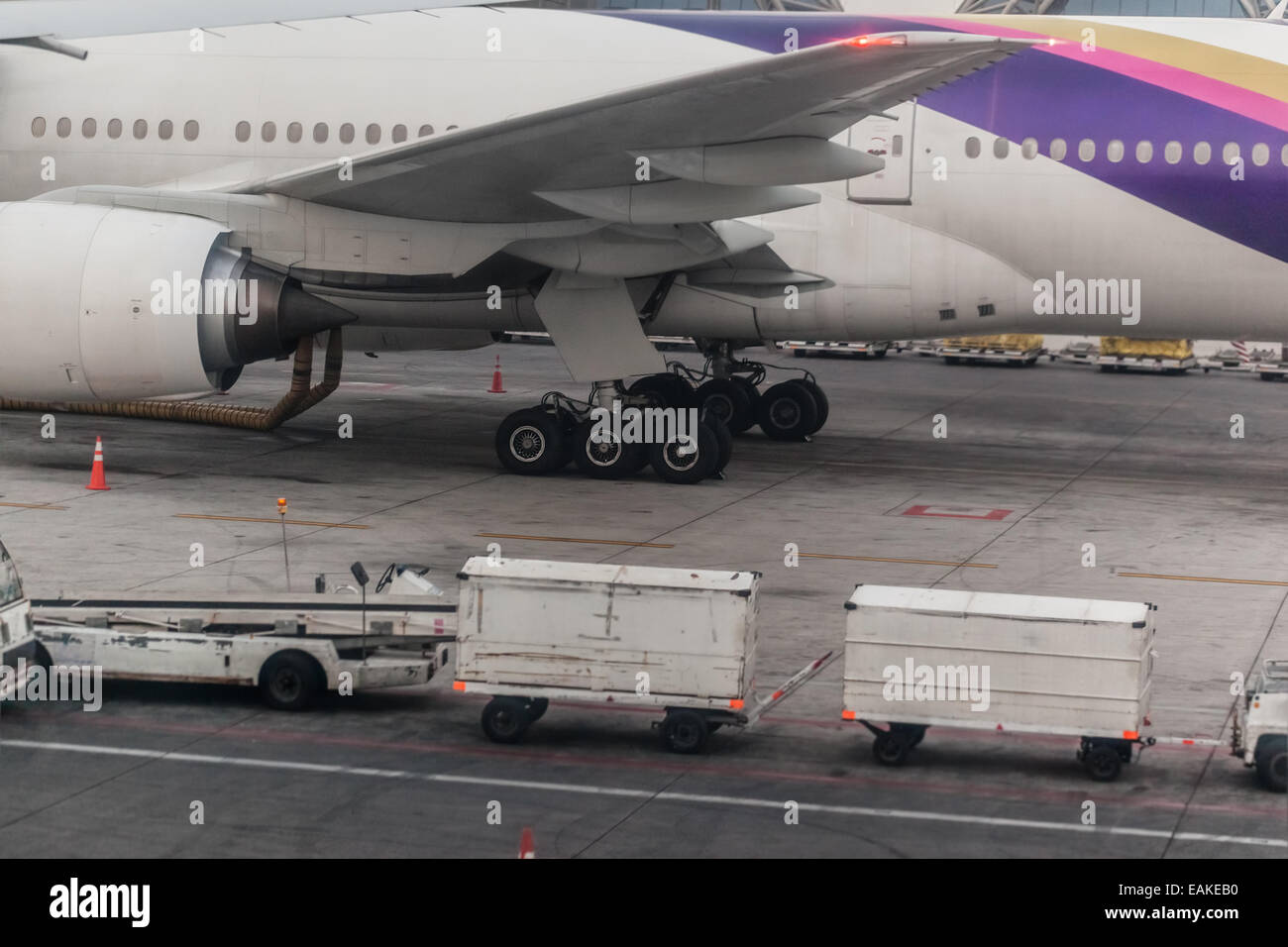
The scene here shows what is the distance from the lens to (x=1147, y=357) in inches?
1543

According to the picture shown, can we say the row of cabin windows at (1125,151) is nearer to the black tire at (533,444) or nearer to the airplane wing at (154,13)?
the black tire at (533,444)

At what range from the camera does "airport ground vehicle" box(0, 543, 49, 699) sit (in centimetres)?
1298

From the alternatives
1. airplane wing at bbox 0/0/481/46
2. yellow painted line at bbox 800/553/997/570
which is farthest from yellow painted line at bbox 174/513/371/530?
airplane wing at bbox 0/0/481/46

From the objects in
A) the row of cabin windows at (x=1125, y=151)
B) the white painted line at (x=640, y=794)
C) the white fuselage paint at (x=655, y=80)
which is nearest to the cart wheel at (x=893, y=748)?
the white painted line at (x=640, y=794)

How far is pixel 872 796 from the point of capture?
1187 cm

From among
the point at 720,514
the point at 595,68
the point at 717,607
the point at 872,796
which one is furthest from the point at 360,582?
the point at 595,68

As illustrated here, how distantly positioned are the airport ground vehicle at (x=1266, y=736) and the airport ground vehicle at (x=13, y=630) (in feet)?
30.4

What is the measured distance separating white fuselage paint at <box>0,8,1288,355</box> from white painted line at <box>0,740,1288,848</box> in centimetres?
1177

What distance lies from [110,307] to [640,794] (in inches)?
473

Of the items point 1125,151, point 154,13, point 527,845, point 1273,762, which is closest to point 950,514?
point 1125,151

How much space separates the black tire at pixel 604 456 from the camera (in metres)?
23.5

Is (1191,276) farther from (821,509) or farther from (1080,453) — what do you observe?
(821,509)

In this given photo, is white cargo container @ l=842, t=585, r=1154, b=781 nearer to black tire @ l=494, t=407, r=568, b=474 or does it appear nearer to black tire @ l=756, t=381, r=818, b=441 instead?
black tire @ l=494, t=407, r=568, b=474

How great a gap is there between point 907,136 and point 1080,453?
667 centimetres
